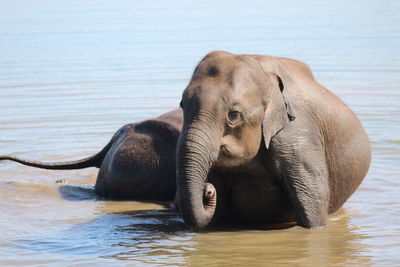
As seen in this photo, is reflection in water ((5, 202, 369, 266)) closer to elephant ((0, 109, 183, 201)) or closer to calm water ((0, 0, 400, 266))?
calm water ((0, 0, 400, 266))

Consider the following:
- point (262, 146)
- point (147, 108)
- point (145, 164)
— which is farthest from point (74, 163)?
point (147, 108)

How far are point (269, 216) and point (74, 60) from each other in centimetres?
1652

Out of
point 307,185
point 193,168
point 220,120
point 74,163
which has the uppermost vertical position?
point 220,120

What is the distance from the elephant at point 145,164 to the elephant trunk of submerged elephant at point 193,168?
2340mm

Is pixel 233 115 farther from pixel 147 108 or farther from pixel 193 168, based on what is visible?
pixel 147 108

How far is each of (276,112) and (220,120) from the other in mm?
582

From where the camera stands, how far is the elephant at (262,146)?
7.41 meters

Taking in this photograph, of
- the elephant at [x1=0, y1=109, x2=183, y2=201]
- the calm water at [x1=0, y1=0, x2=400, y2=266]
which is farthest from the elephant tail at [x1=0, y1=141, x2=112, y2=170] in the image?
the elephant at [x1=0, y1=109, x2=183, y2=201]

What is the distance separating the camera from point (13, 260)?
25.3ft

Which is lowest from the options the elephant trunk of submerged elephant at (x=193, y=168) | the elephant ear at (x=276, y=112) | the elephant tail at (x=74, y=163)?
the elephant tail at (x=74, y=163)

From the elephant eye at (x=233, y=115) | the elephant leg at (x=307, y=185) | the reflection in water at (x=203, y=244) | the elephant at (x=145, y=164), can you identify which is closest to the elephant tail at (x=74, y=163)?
the elephant at (x=145, y=164)

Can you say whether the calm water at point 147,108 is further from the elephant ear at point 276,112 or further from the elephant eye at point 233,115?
the elephant eye at point 233,115

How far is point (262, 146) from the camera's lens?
7961mm

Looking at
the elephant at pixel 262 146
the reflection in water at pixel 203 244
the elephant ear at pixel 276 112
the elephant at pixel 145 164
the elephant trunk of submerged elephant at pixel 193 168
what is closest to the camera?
the elephant trunk of submerged elephant at pixel 193 168
